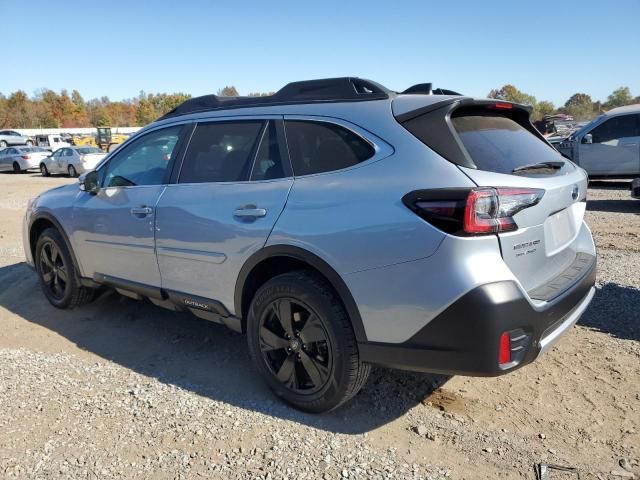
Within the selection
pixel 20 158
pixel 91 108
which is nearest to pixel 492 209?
pixel 20 158

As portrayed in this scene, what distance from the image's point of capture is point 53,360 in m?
4.01

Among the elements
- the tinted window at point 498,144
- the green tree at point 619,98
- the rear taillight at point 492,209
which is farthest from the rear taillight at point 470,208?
the green tree at point 619,98

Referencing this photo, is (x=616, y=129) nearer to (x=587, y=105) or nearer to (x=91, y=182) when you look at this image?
(x=91, y=182)

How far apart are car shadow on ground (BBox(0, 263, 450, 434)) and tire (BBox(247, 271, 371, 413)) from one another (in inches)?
6.6

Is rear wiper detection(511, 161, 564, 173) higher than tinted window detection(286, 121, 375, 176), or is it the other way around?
tinted window detection(286, 121, 375, 176)

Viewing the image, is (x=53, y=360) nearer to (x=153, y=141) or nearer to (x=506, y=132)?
(x=153, y=141)

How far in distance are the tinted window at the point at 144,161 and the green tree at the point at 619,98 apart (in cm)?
7026

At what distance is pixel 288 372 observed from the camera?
3.18m

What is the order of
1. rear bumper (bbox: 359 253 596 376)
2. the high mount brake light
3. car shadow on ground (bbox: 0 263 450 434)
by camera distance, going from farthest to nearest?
car shadow on ground (bbox: 0 263 450 434)
the high mount brake light
rear bumper (bbox: 359 253 596 376)

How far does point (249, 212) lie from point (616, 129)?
12687 mm

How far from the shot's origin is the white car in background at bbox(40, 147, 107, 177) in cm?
2292

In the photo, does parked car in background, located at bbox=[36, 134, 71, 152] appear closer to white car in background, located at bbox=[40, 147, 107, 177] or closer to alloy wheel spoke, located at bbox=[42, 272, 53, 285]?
white car in background, located at bbox=[40, 147, 107, 177]

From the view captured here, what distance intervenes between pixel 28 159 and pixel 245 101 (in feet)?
88.5

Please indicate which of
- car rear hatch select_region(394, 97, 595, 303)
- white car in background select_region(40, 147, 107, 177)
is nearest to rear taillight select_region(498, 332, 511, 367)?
car rear hatch select_region(394, 97, 595, 303)
